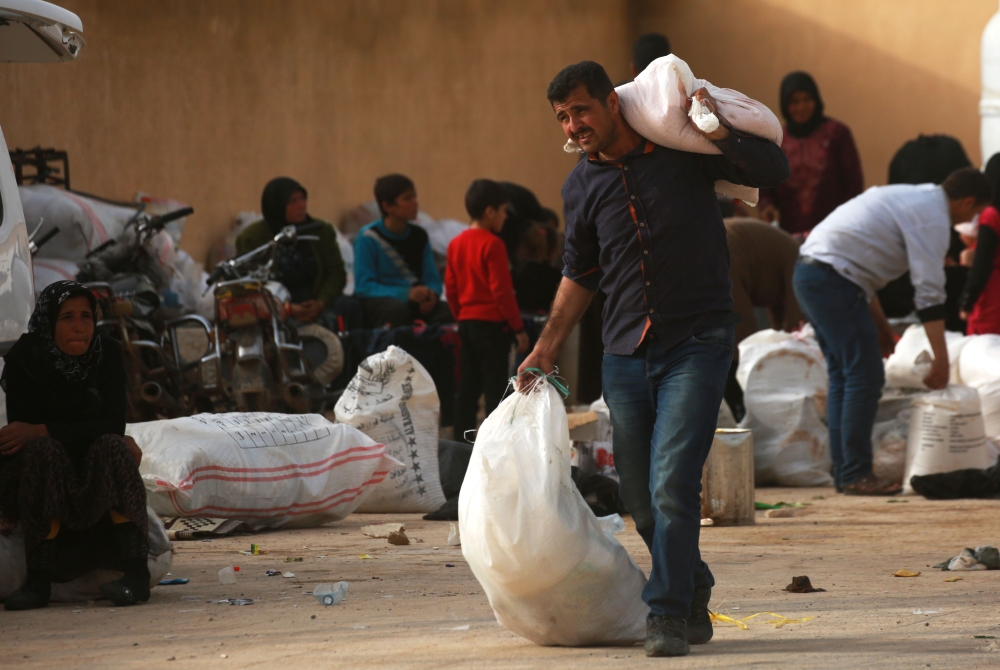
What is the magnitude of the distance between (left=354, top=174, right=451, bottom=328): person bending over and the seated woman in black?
4670 mm

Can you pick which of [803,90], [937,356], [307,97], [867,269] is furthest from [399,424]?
[307,97]

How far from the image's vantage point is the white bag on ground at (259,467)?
19.5 feet

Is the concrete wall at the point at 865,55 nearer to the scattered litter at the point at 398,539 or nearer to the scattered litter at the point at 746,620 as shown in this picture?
the scattered litter at the point at 398,539

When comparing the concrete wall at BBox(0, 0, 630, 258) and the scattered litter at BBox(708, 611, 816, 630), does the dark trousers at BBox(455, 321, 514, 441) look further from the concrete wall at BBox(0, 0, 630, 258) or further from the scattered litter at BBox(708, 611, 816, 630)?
the scattered litter at BBox(708, 611, 816, 630)

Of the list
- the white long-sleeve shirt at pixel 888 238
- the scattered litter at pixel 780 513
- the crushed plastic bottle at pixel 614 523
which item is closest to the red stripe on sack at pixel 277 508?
the crushed plastic bottle at pixel 614 523

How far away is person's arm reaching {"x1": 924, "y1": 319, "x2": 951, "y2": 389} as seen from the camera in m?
7.15

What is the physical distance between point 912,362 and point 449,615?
15.7 feet

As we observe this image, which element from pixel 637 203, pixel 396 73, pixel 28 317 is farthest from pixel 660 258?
pixel 396 73

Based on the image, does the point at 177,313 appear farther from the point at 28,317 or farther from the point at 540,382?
the point at 540,382

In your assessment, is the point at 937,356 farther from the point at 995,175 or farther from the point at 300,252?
the point at 300,252

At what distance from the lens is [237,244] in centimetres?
940

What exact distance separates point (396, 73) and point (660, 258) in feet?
34.4

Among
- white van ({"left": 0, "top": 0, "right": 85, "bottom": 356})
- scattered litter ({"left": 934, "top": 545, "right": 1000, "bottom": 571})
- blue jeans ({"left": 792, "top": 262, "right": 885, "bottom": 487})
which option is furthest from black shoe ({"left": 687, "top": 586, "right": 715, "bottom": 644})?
blue jeans ({"left": 792, "top": 262, "right": 885, "bottom": 487})

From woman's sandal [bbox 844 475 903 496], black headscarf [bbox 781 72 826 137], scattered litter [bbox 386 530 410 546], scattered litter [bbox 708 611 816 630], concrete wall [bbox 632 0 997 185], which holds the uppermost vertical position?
concrete wall [bbox 632 0 997 185]
